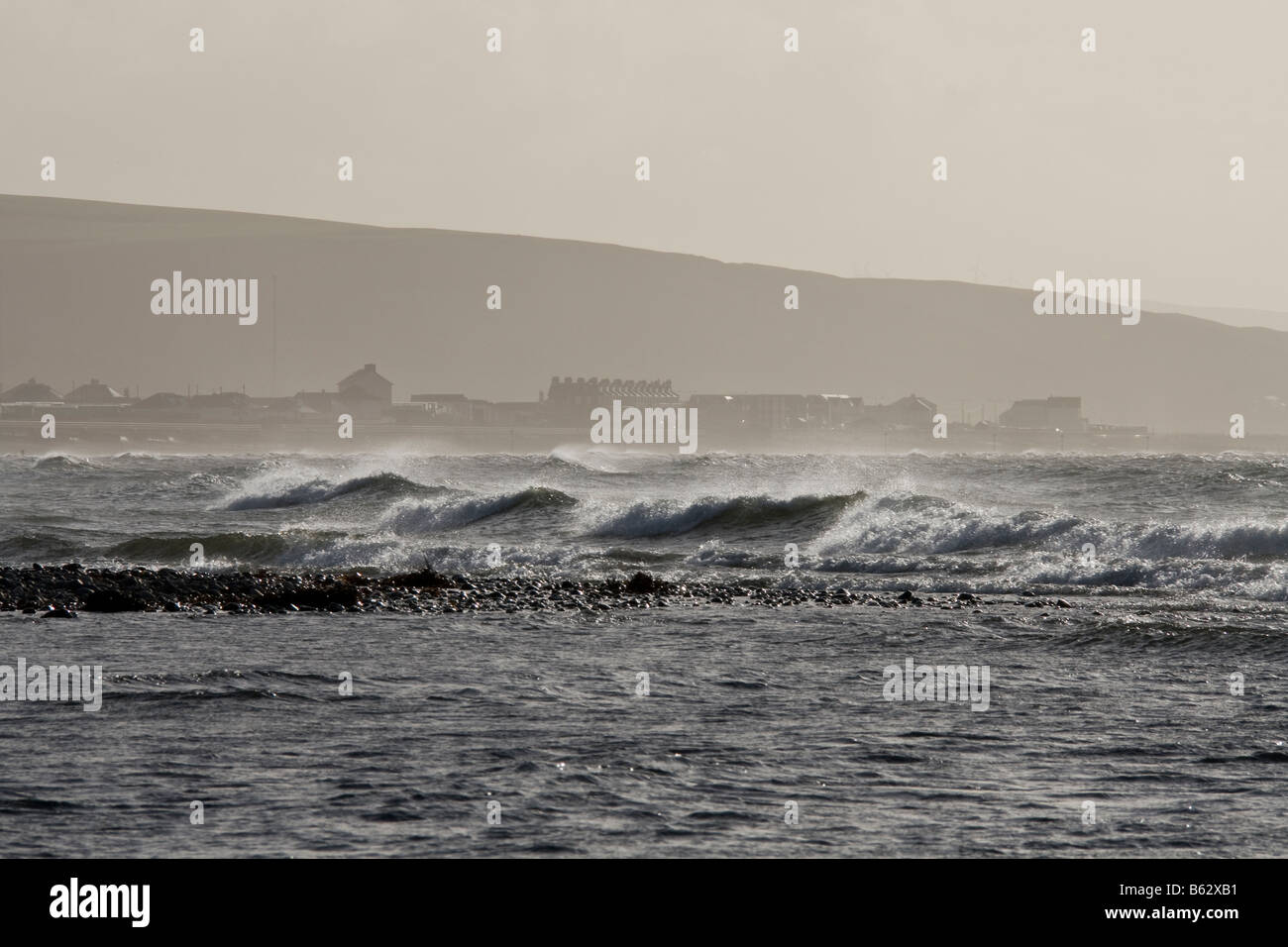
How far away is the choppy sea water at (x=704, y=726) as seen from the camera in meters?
8.55

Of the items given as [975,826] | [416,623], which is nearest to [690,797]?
[975,826]

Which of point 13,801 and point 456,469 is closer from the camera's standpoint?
point 13,801

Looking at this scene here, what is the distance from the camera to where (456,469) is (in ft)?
295

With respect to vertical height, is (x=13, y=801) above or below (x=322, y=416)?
below

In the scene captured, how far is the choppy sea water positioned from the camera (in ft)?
28.0

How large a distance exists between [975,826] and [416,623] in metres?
11.7

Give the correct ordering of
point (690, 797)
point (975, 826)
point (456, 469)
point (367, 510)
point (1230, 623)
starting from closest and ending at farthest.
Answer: point (975, 826)
point (690, 797)
point (1230, 623)
point (367, 510)
point (456, 469)

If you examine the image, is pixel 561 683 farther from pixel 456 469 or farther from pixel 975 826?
pixel 456 469

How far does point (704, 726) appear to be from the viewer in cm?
1171

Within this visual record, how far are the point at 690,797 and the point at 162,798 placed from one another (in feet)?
11.0
